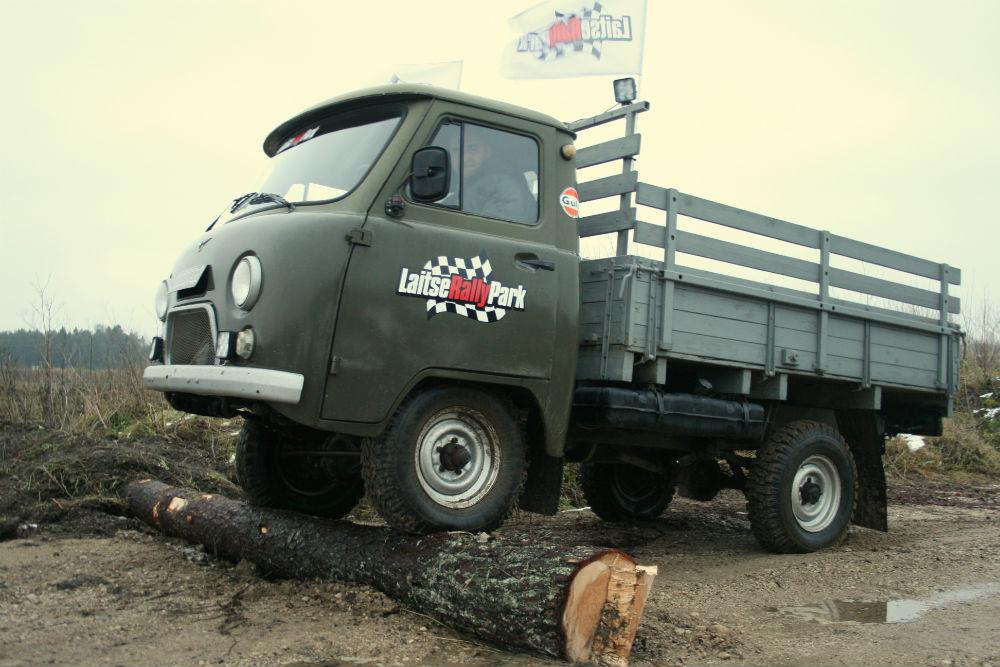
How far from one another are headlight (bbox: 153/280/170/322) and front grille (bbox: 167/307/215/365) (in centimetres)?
13


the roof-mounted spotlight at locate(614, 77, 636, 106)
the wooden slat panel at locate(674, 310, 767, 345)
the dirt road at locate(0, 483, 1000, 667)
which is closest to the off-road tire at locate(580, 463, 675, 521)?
the dirt road at locate(0, 483, 1000, 667)

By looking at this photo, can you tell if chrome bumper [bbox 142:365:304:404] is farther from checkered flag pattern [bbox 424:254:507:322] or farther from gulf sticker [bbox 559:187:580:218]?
gulf sticker [bbox 559:187:580:218]

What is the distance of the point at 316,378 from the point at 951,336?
18.5ft

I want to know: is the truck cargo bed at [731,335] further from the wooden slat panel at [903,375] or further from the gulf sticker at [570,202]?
the gulf sticker at [570,202]

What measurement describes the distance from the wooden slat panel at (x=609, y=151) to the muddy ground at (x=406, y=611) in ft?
8.17

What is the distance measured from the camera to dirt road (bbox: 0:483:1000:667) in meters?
3.70

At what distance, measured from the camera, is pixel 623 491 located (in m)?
7.66

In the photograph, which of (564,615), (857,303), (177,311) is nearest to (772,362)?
(857,303)

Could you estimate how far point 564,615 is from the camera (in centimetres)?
359

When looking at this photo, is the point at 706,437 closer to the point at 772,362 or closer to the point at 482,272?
the point at 772,362

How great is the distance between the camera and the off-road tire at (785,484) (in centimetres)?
621

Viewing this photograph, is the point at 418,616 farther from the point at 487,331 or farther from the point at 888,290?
the point at 888,290

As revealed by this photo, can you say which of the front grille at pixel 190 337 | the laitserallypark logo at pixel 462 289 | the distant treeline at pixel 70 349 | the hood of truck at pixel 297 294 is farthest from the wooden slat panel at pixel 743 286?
A: the distant treeline at pixel 70 349

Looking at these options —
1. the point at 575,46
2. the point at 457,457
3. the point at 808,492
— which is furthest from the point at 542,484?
the point at 575,46
